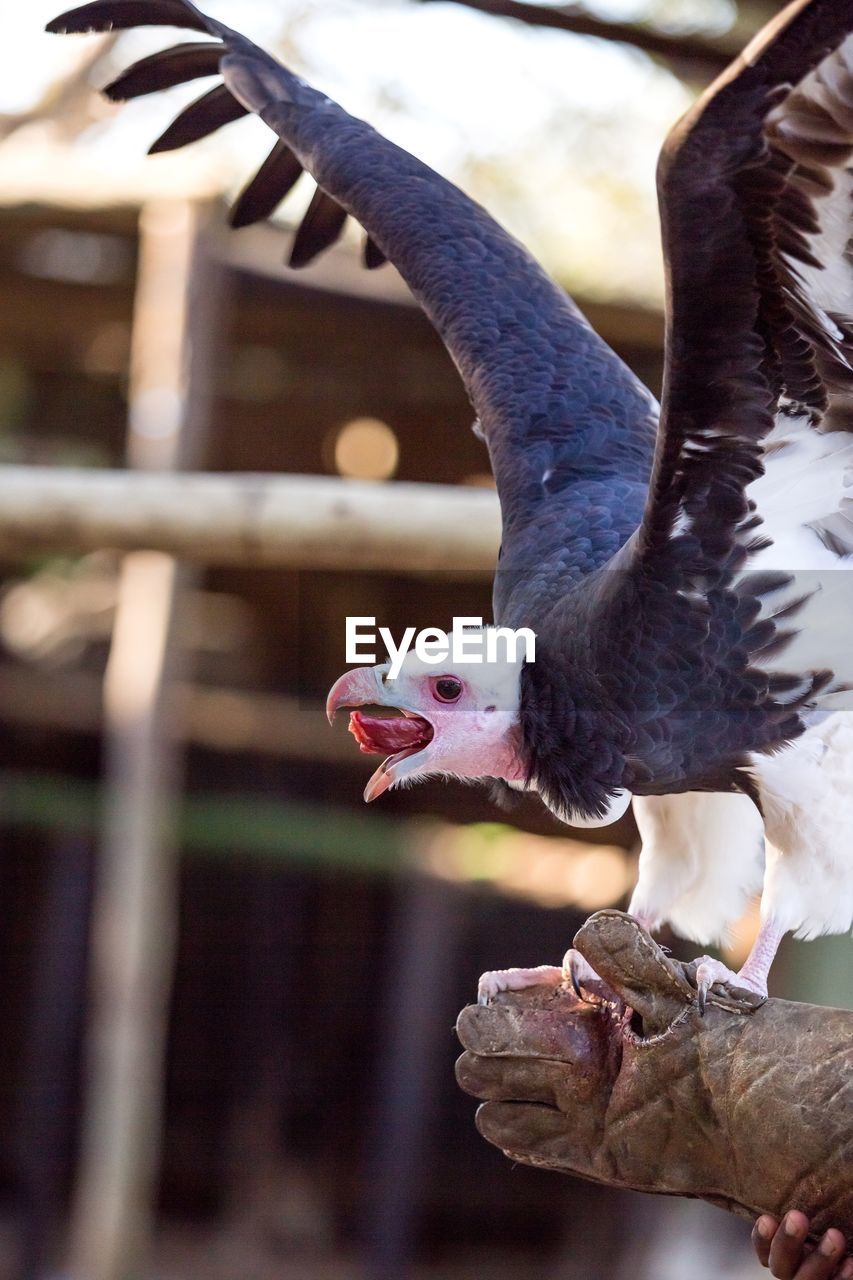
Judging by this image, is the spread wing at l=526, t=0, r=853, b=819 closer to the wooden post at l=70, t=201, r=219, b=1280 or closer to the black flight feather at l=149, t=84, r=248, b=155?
the black flight feather at l=149, t=84, r=248, b=155

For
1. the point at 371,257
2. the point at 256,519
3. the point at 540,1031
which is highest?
the point at 371,257

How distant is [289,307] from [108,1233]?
3.32 metres

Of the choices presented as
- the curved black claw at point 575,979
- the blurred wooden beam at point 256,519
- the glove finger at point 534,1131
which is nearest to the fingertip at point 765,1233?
the glove finger at point 534,1131

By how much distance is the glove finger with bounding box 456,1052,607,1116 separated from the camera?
2.43 m

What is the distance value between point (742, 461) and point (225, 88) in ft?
6.66

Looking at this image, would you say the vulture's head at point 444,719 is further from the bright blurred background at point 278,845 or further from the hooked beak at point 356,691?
the bright blurred background at point 278,845

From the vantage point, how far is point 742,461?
2.70 m

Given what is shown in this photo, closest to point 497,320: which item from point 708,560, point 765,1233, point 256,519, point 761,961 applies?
point 256,519

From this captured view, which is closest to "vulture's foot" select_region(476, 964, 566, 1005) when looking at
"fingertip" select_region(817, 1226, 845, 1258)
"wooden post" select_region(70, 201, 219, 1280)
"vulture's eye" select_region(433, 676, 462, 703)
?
"vulture's eye" select_region(433, 676, 462, 703)

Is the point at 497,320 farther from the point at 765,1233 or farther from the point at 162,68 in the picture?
the point at 765,1233

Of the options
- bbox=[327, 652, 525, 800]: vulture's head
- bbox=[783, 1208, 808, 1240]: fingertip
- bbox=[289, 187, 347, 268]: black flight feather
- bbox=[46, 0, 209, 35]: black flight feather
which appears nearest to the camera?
bbox=[783, 1208, 808, 1240]: fingertip

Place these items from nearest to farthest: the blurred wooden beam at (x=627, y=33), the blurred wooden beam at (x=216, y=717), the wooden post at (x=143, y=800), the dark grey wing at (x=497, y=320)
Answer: the dark grey wing at (x=497, y=320)
the wooden post at (x=143, y=800)
the blurred wooden beam at (x=627, y=33)
the blurred wooden beam at (x=216, y=717)

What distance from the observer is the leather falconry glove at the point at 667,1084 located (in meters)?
2.23

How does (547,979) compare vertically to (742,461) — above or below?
below
